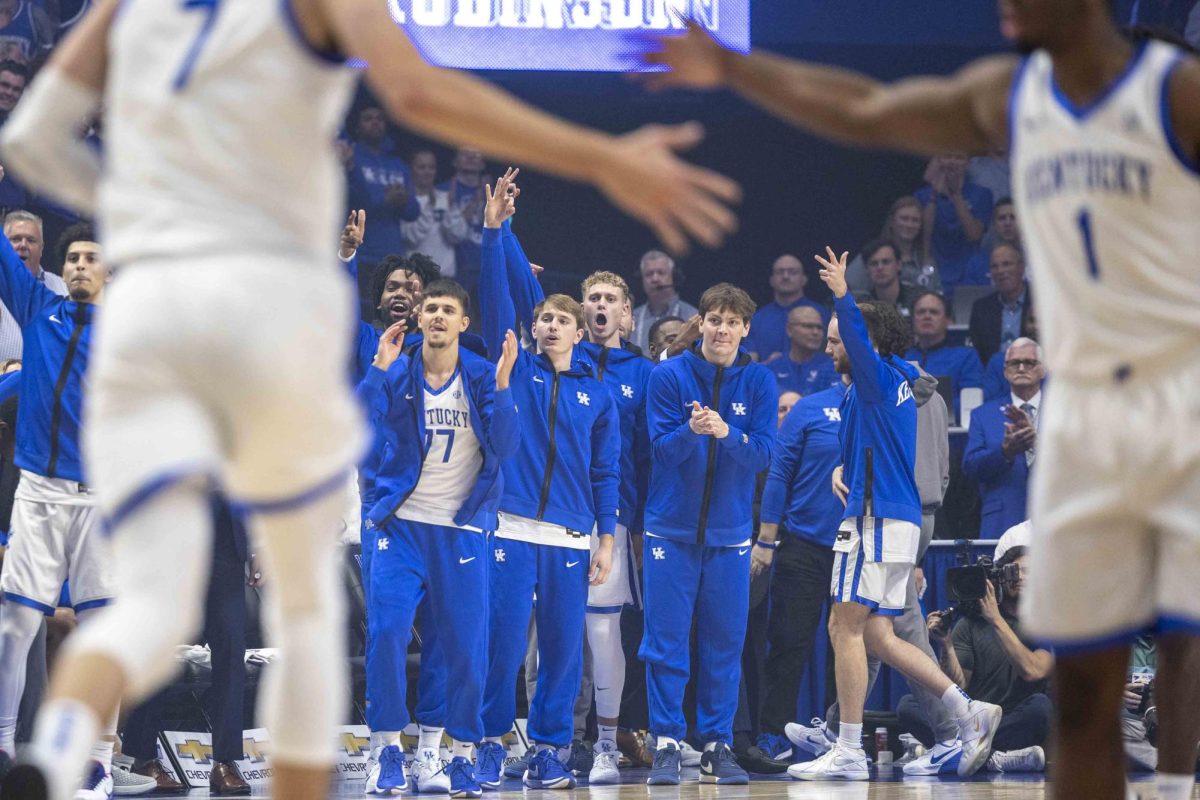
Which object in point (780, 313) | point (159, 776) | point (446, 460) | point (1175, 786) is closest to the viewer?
point (1175, 786)

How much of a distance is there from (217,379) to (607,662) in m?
6.45

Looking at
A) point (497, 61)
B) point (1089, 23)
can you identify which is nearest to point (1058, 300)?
point (1089, 23)

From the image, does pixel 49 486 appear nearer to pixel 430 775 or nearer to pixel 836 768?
pixel 430 775

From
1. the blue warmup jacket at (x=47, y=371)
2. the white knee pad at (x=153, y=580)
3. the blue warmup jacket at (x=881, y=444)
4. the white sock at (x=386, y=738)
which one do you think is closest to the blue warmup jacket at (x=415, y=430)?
Answer: the white sock at (x=386, y=738)

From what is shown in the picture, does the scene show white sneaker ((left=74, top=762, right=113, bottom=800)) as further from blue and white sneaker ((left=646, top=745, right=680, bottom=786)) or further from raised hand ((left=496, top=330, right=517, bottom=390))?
blue and white sneaker ((left=646, top=745, right=680, bottom=786))

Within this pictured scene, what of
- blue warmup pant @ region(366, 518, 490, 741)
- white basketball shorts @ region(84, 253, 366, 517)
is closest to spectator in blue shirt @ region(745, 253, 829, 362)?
blue warmup pant @ region(366, 518, 490, 741)

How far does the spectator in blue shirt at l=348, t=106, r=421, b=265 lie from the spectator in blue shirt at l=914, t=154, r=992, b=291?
4.28 m

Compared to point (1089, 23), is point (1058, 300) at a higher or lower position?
lower

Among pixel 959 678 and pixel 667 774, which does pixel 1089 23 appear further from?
pixel 959 678

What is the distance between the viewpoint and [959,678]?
940cm

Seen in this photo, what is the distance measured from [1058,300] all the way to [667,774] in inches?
218

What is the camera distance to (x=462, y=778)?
7668 millimetres

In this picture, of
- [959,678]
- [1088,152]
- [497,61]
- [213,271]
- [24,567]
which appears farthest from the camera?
[497,61]

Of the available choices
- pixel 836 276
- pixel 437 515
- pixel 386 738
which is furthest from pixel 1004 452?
pixel 386 738
